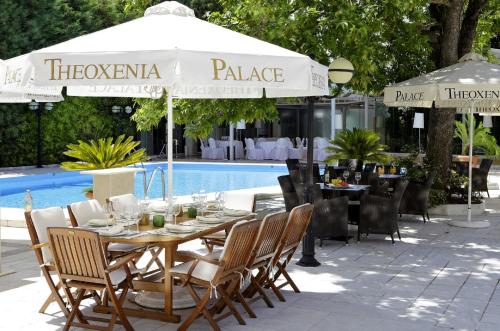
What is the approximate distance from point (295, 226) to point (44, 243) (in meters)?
2.25

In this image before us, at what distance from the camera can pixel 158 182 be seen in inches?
766

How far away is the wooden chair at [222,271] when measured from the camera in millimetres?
4875

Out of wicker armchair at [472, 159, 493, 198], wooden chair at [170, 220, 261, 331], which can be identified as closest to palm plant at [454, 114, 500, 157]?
wicker armchair at [472, 159, 493, 198]

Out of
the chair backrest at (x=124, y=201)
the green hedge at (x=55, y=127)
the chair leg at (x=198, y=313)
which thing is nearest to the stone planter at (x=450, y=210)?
the chair backrest at (x=124, y=201)

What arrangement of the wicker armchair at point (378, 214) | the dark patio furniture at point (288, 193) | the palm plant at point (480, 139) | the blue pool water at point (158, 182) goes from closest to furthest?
the wicker armchair at point (378, 214) → the dark patio furniture at point (288, 193) → the blue pool water at point (158, 182) → the palm plant at point (480, 139)

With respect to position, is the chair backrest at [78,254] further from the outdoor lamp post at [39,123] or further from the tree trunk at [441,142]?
the outdoor lamp post at [39,123]

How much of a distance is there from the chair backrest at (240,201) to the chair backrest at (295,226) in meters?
1.02

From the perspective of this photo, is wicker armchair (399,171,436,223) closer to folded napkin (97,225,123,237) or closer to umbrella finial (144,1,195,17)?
umbrella finial (144,1,195,17)

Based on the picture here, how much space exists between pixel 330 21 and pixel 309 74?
4118 millimetres

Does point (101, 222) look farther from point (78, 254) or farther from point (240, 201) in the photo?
point (240, 201)

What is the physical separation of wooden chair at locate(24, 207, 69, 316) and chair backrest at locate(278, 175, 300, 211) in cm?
467

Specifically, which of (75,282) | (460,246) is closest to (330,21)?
(460,246)

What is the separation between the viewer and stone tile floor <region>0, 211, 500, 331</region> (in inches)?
208

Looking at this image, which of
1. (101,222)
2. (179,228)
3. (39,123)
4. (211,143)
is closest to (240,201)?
(179,228)
